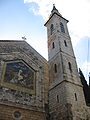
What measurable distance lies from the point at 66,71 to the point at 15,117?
21.5 ft

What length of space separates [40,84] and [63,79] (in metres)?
2.41

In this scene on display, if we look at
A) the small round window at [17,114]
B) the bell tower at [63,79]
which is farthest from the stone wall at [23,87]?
the bell tower at [63,79]

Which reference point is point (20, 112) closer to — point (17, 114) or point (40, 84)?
point (17, 114)

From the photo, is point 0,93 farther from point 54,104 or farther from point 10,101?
point 54,104

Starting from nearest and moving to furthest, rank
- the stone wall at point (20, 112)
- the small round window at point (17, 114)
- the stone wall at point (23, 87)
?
the stone wall at point (20, 112)
the small round window at point (17, 114)
the stone wall at point (23, 87)

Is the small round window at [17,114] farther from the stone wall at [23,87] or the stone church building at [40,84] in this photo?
the stone wall at [23,87]

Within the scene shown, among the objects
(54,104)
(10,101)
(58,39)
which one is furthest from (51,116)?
(58,39)

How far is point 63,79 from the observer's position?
50.1 ft

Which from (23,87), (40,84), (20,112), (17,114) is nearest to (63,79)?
(40,84)

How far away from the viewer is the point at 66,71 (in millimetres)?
16266

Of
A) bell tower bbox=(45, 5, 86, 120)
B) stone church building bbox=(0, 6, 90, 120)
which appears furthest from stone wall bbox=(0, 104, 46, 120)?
bell tower bbox=(45, 5, 86, 120)

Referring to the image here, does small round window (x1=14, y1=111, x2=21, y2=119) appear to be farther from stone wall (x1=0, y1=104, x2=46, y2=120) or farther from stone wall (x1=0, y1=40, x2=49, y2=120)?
stone wall (x1=0, y1=40, x2=49, y2=120)

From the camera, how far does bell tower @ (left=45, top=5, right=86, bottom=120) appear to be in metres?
13.8

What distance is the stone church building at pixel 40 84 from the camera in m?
13.4
